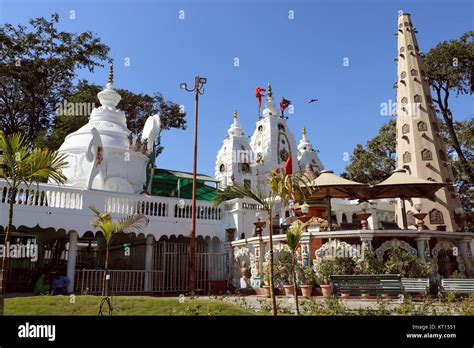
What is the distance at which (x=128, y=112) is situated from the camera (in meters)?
37.1

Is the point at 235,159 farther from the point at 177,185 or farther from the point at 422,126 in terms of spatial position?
the point at 422,126

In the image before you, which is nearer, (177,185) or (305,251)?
(305,251)

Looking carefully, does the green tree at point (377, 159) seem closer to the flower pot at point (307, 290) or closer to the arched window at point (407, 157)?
the arched window at point (407, 157)

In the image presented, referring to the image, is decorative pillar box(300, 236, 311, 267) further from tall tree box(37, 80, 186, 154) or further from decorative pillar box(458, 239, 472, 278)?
tall tree box(37, 80, 186, 154)

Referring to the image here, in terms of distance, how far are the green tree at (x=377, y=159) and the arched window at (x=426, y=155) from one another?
911 centimetres

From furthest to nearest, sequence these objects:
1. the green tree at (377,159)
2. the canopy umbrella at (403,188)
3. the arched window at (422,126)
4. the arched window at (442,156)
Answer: the green tree at (377,159), the arched window at (422,126), the arched window at (442,156), the canopy umbrella at (403,188)

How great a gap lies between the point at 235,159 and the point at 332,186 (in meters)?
26.0

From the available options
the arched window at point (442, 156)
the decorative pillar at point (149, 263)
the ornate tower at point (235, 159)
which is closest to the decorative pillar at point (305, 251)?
the decorative pillar at point (149, 263)

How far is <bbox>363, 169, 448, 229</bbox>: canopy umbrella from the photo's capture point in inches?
670

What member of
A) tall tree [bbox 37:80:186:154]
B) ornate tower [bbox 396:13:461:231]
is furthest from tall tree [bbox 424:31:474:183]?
tall tree [bbox 37:80:186:154]

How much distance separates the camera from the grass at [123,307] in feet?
29.7

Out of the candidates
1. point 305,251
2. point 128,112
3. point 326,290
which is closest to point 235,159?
point 128,112

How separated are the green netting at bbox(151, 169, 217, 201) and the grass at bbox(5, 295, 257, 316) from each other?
47.9ft
